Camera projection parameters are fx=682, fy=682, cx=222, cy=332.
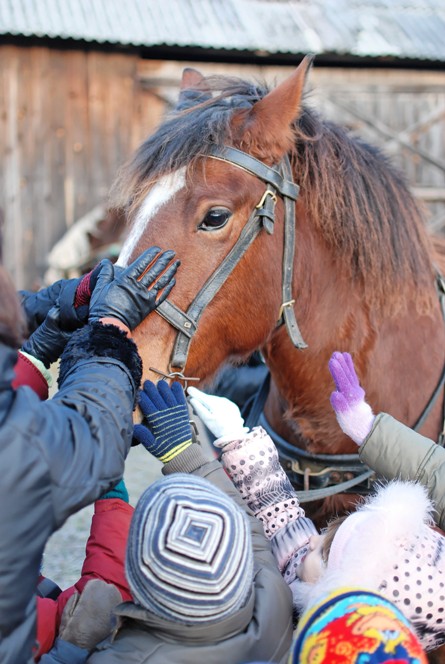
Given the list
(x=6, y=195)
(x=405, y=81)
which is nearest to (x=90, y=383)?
(x=6, y=195)

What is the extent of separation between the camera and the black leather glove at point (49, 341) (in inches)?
79.0

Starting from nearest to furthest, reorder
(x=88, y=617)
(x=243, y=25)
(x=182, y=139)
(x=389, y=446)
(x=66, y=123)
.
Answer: (x=88, y=617), (x=389, y=446), (x=182, y=139), (x=66, y=123), (x=243, y=25)

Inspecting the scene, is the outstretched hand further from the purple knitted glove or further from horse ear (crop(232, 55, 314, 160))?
horse ear (crop(232, 55, 314, 160))

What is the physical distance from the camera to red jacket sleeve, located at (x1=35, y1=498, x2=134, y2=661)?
1589mm

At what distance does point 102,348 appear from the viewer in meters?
1.46

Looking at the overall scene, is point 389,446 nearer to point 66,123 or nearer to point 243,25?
point 66,123

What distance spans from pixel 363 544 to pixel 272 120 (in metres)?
1.29

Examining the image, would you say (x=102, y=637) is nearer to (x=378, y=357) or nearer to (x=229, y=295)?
(x=229, y=295)

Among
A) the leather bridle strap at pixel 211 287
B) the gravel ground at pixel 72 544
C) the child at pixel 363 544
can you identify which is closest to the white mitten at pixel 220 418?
the child at pixel 363 544

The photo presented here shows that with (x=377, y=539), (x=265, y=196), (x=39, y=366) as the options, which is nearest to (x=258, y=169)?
(x=265, y=196)

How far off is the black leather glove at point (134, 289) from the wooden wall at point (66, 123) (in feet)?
19.9

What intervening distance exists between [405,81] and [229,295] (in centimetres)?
746

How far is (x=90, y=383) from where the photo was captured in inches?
53.1

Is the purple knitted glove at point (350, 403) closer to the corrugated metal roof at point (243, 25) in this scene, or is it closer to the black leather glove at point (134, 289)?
the black leather glove at point (134, 289)
